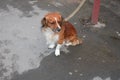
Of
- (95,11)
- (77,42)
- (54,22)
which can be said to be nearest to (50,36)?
(54,22)

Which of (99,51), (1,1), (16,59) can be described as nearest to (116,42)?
(99,51)

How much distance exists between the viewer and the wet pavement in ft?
16.1

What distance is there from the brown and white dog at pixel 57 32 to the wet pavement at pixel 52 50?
16cm

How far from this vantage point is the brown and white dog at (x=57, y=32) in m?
4.81

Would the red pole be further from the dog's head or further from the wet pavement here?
the dog's head

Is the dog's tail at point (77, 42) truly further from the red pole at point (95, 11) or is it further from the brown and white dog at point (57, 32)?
the red pole at point (95, 11)

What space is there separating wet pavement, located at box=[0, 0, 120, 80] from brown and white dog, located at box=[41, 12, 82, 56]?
163mm

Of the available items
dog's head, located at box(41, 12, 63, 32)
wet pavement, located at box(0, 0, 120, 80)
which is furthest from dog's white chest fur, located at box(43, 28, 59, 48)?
wet pavement, located at box(0, 0, 120, 80)

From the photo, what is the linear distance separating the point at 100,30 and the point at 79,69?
1.51 meters

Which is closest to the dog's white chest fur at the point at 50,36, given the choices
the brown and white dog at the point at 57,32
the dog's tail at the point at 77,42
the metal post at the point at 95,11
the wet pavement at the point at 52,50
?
the brown and white dog at the point at 57,32

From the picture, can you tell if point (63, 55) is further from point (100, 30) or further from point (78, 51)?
point (100, 30)

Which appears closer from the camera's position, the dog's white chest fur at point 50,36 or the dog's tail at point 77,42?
the dog's white chest fur at point 50,36

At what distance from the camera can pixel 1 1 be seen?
7.45m

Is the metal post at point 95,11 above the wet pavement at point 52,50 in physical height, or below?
above
